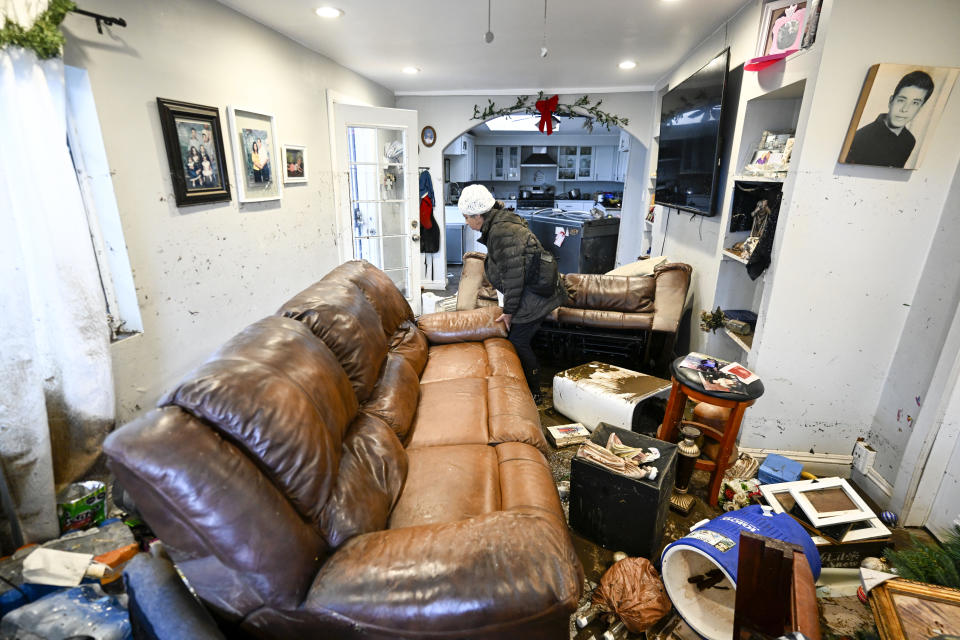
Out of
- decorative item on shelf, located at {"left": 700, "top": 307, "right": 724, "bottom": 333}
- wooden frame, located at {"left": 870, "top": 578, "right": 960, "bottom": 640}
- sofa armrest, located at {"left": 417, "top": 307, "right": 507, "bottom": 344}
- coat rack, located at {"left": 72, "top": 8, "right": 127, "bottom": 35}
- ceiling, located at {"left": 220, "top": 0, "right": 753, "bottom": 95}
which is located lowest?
sofa armrest, located at {"left": 417, "top": 307, "right": 507, "bottom": 344}

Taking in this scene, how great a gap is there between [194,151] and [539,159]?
27.6 ft

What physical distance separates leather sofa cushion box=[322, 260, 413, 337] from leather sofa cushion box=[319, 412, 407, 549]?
0.74 m

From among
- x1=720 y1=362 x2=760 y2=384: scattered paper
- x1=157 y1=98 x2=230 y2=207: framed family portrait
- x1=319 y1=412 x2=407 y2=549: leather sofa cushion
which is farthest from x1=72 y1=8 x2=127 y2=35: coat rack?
x1=720 y1=362 x2=760 y2=384: scattered paper

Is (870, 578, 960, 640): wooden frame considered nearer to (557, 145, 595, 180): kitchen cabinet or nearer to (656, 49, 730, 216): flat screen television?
(656, 49, 730, 216): flat screen television

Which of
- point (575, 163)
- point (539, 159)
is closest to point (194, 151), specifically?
point (539, 159)

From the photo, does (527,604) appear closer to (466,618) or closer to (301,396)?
(466,618)

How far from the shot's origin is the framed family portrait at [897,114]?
1799mm

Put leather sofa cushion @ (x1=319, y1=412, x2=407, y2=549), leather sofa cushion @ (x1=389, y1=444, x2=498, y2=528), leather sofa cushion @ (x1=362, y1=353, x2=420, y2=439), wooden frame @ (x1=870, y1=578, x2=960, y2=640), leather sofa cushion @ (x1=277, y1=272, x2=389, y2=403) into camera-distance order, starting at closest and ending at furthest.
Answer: wooden frame @ (x1=870, y1=578, x2=960, y2=640) → leather sofa cushion @ (x1=319, y1=412, x2=407, y2=549) → leather sofa cushion @ (x1=389, y1=444, x2=498, y2=528) → leather sofa cushion @ (x1=277, y1=272, x2=389, y2=403) → leather sofa cushion @ (x1=362, y1=353, x2=420, y2=439)

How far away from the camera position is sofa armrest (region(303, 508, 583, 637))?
93cm

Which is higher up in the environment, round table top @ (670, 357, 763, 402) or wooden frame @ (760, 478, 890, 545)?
round table top @ (670, 357, 763, 402)

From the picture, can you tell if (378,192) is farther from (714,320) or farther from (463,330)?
(714,320)

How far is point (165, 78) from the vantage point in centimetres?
218

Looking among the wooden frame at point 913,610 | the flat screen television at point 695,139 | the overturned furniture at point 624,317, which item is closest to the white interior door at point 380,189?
the overturned furniture at point 624,317

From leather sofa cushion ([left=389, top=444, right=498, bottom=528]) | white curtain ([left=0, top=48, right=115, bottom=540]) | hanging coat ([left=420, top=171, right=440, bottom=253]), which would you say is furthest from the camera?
hanging coat ([left=420, top=171, right=440, bottom=253])
